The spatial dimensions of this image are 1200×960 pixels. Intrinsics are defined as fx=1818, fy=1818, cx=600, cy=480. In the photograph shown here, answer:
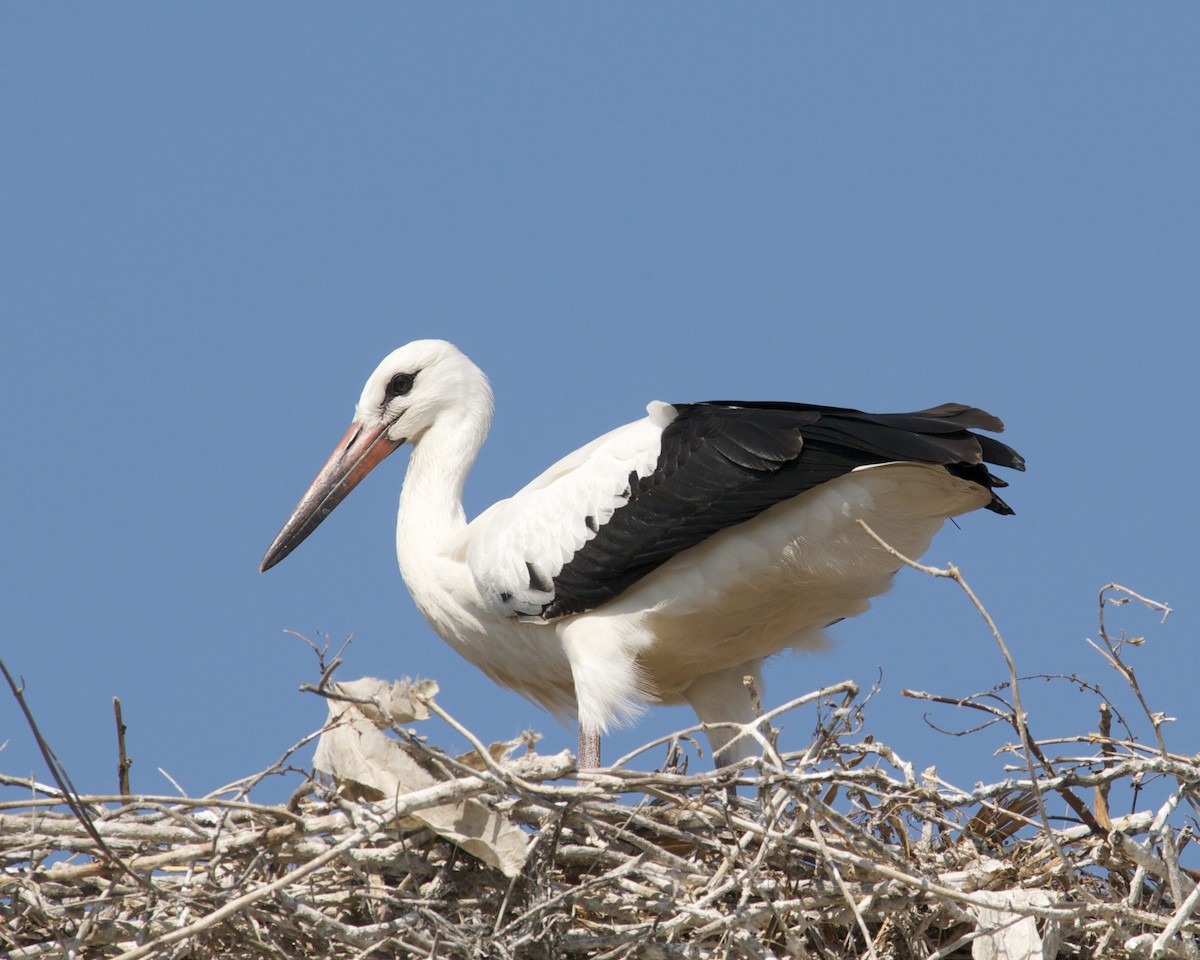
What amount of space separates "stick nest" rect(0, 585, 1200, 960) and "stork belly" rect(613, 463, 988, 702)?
117cm

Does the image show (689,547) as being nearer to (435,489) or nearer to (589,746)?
(589,746)

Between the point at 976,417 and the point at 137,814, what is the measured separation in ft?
10.1

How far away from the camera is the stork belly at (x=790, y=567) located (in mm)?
6387

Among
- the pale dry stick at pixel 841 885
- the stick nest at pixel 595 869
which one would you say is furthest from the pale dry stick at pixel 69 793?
the pale dry stick at pixel 841 885

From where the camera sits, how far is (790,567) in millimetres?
6586

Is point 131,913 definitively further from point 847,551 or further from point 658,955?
point 847,551

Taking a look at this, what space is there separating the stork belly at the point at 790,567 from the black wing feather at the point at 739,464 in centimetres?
10

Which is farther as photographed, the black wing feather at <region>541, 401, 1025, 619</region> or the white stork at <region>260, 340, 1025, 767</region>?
the white stork at <region>260, 340, 1025, 767</region>

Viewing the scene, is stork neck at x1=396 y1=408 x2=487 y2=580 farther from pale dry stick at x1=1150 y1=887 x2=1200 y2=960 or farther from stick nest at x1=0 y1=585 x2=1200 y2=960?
pale dry stick at x1=1150 y1=887 x2=1200 y2=960

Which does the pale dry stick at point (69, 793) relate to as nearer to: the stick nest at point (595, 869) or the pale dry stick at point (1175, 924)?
the stick nest at point (595, 869)

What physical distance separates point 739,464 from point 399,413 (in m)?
2.15

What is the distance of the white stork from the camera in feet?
20.7

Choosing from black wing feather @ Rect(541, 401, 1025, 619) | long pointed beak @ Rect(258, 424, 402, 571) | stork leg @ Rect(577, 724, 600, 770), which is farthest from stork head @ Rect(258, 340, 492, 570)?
stork leg @ Rect(577, 724, 600, 770)

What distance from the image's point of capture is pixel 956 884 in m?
5.27
